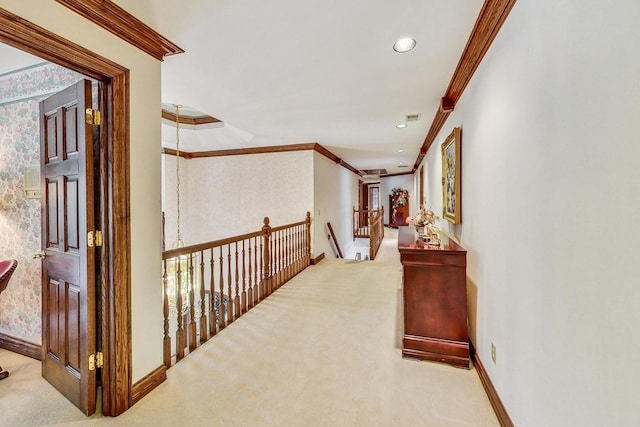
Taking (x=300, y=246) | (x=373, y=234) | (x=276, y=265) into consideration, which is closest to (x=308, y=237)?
(x=300, y=246)

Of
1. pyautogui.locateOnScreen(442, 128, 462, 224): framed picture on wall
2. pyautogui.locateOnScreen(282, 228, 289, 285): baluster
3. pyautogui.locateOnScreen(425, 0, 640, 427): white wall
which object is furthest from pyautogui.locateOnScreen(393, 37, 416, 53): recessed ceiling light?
pyautogui.locateOnScreen(282, 228, 289, 285): baluster

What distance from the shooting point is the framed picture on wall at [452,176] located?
8.69ft

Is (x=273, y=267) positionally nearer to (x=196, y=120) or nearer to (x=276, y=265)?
(x=276, y=265)

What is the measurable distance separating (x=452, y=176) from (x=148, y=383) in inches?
126

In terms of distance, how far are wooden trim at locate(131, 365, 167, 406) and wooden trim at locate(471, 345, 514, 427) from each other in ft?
7.22

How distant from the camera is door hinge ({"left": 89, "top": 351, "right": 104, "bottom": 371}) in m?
1.68

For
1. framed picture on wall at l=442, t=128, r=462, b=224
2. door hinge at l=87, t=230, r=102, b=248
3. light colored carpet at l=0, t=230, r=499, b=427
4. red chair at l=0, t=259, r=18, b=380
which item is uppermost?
framed picture on wall at l=442, t=128, r=462, b=224

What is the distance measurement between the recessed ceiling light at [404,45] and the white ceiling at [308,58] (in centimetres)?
5

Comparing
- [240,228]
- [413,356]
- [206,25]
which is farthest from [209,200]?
[413,356]

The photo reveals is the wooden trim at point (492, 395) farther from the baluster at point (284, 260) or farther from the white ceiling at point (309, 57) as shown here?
the baluster at point (284, 260)

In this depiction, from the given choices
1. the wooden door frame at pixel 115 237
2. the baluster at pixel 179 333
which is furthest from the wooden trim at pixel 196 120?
the baluster at pixel 179 333

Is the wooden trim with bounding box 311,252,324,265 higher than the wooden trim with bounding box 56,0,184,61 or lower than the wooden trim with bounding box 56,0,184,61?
lower

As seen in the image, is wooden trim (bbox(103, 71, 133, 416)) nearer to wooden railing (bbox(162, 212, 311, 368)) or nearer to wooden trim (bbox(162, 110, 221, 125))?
wooden railing (bbox(162, 212, 311, 368))

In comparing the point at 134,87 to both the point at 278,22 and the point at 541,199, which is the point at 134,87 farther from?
the point at 541,199
